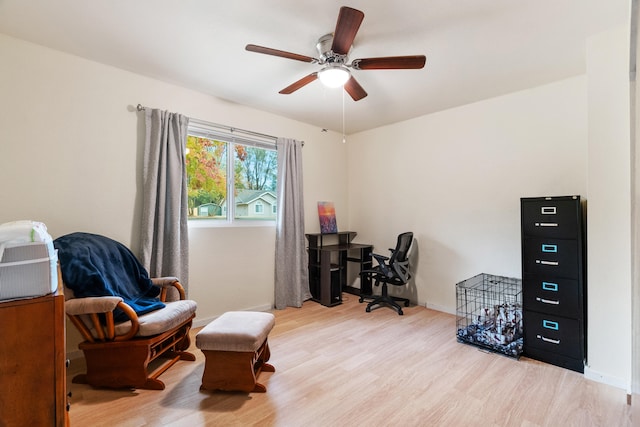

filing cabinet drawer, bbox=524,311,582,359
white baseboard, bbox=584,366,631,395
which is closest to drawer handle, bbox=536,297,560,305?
filing cabinet drawer, bbox=524,311,582,359

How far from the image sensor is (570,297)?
2193 mm

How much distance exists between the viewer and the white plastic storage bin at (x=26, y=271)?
1103 millimetres

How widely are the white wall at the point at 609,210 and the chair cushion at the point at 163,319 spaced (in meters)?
2.99

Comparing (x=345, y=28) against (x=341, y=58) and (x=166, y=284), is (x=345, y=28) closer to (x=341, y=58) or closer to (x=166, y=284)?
(x=341, y=58)

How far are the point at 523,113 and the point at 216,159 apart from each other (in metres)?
3.29

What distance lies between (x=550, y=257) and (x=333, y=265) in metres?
2.31

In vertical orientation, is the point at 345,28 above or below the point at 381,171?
above

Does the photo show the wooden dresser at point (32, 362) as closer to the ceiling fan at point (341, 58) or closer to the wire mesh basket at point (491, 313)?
the ceiling fan at point (341, 58)

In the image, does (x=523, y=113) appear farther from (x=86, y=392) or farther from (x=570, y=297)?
(x=86, y=392)

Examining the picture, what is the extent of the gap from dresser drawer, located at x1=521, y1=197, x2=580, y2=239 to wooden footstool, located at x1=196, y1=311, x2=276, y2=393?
2.28 metres

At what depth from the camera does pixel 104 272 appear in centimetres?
211

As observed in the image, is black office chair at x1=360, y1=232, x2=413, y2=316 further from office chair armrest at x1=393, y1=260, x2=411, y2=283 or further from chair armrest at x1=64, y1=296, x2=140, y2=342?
chair armrest at x1=64, y1=296, x2=140, y2=342

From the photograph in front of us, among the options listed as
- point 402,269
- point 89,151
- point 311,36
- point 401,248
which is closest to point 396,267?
point 402,269

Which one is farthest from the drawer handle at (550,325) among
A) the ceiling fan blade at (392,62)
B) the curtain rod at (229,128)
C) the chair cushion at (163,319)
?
the curtain rod at (229,128)
